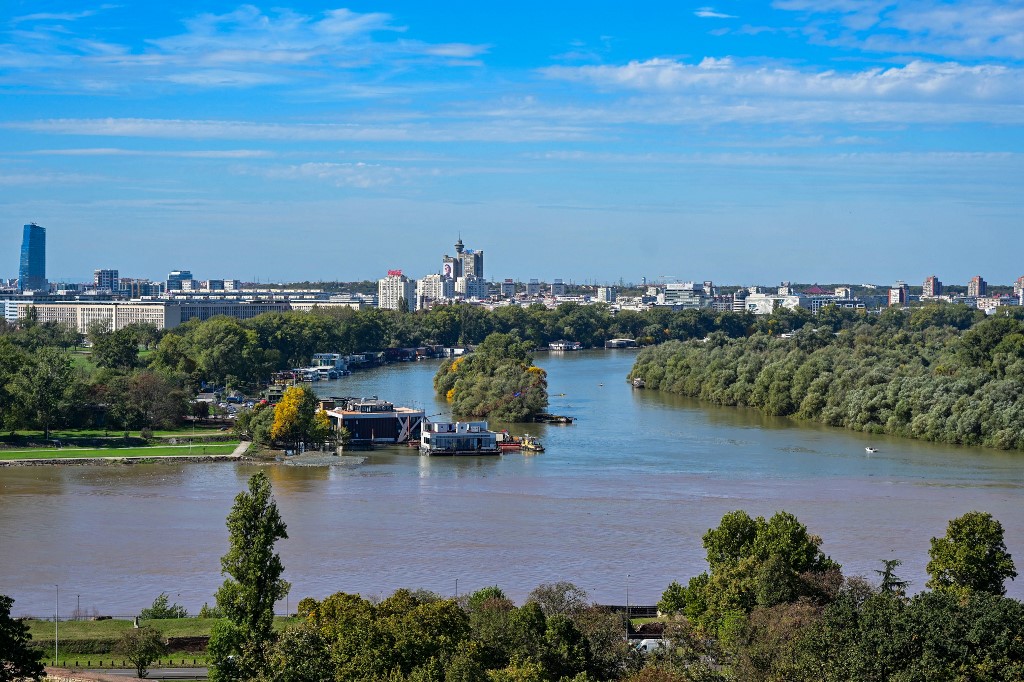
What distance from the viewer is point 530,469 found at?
17.8 m

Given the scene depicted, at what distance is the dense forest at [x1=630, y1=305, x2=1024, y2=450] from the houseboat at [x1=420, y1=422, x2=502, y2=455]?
6.46m

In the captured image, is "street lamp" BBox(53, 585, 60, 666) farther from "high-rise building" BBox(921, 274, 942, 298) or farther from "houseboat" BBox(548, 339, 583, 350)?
"high-rise building" BBox(921, 274, 942, 298)

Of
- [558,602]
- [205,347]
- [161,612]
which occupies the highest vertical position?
[205,347]

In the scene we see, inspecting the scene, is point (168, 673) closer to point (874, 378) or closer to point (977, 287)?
point (874, 378)

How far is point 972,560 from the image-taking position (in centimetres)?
958

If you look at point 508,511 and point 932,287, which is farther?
point 932,287

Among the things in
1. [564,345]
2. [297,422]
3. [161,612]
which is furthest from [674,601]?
[564,345]

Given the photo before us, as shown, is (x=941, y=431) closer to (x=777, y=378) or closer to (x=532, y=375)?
(x=777, y=378)

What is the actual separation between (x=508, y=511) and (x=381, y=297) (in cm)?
5998

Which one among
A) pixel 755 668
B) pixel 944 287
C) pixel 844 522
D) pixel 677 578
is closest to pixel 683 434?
pixel 844 522

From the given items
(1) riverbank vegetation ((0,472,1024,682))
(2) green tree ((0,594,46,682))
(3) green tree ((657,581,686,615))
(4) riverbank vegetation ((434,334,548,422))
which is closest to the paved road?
(1) riverbank vegetation ((0,472,1024,682))

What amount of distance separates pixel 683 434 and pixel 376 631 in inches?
556

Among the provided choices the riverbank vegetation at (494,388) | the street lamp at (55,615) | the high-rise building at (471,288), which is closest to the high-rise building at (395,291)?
the high-rise building at (471,288)

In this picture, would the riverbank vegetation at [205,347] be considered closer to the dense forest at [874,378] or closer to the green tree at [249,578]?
the dense forest at [874,378]
